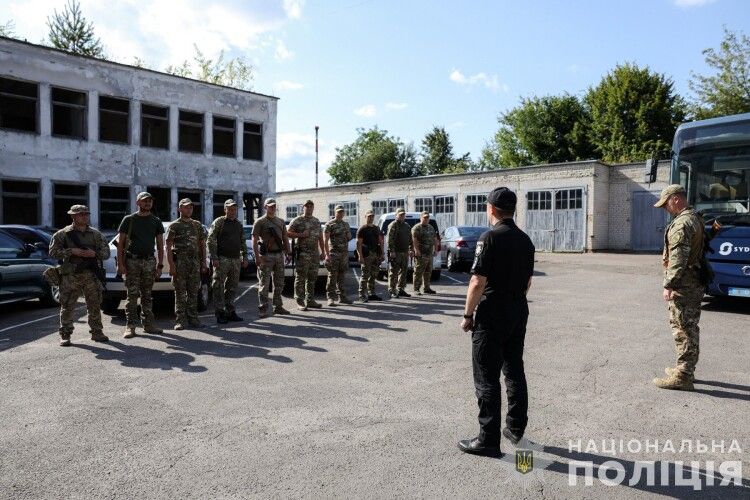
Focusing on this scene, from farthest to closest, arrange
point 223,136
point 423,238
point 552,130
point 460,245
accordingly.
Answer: point 552,130
point 223,136
point 460,245
point 423,238

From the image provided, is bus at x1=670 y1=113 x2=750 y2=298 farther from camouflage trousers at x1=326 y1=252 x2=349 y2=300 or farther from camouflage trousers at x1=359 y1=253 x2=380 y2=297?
camouflage trousers at x1=326 y1=252 x2=349 y2=300

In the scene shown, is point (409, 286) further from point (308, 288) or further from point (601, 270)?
point (601, 270)

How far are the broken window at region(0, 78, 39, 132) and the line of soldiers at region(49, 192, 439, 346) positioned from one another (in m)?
13.8

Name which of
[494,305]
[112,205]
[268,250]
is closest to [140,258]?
[268,250]

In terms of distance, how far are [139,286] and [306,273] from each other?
3.08 metres

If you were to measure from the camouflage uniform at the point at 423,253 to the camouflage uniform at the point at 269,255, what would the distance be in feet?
12.1

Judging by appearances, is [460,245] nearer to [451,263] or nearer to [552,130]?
[451,263]

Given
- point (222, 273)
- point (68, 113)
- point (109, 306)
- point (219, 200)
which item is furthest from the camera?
point (219, 200)

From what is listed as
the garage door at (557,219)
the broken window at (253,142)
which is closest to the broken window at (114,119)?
the broken window at (253,142)

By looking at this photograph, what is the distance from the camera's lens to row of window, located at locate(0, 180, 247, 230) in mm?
18891

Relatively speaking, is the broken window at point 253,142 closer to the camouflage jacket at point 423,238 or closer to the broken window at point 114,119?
the broken window at point 114,119

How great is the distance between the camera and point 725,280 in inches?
364

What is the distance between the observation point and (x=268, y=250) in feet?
30.6

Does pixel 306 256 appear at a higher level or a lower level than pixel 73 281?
higher
